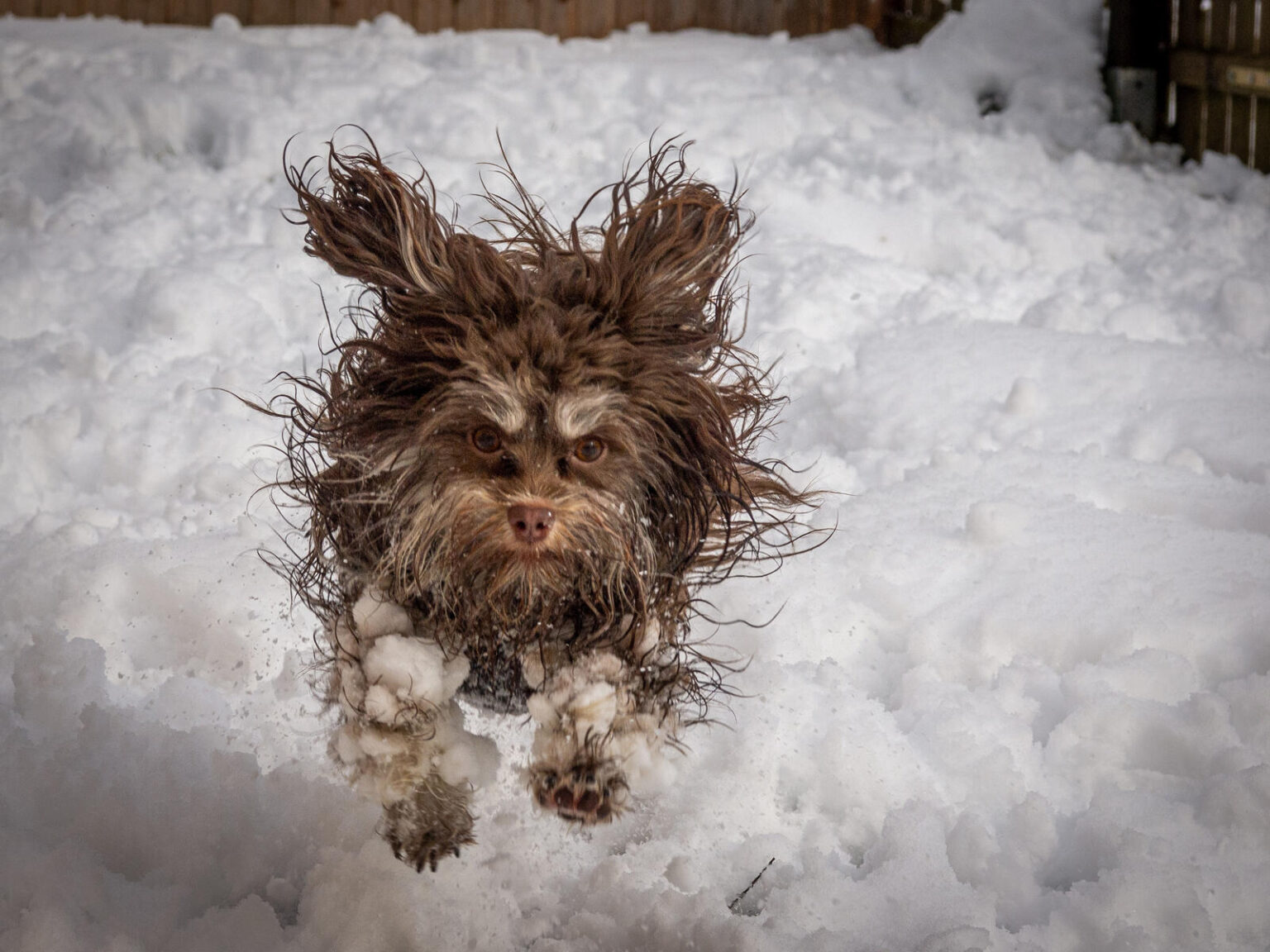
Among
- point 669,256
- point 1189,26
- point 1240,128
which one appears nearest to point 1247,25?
point 1240,128

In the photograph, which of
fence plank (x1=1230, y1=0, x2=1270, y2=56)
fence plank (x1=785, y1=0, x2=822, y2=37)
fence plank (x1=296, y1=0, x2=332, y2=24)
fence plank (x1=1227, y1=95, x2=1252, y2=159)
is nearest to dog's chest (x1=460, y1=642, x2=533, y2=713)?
fence plank (x1=1227, y1=95, x2=1252, y2=159)

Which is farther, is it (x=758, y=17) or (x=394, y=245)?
(x=758, y=17)

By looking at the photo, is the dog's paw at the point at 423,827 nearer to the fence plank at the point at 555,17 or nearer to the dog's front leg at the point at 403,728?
the dog's front leg at the point at 403,728

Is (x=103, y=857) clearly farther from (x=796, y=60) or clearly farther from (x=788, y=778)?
(x=796, y=60)

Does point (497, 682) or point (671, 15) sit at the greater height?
point (671, 15)

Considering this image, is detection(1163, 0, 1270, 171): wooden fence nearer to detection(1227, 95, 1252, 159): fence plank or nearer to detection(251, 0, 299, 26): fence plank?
detection(1227, 95, 1252, 159): fence plank

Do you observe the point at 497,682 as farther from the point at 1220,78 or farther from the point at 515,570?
the point at 1220,78

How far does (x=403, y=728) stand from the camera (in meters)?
2.11

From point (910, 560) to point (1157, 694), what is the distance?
2.41 ft

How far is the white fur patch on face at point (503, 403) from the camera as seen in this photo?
185 cm

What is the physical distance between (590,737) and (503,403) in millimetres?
644

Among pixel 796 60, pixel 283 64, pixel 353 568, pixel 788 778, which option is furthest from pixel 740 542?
pixel 796 60

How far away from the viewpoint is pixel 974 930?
1.96m

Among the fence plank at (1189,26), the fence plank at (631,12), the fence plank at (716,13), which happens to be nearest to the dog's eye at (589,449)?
the fence plank at (1189,26)
